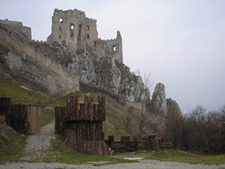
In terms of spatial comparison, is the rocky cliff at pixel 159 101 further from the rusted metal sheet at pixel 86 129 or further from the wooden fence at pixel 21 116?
the wooden fence at pixel 21 116

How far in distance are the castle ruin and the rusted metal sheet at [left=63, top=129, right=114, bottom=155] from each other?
4743cm

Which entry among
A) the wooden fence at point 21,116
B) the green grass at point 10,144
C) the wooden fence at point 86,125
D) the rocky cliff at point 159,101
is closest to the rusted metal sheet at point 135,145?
the wooden fence at point 86,125

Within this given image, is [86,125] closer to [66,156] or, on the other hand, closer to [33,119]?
[66,156]

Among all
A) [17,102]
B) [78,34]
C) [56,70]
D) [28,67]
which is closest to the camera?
[17,102]

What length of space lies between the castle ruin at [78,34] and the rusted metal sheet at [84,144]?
47.4 metres

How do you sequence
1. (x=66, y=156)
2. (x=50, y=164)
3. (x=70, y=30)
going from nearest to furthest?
(x=50, y=164), (x=66, y=156), (x=70, y=30)

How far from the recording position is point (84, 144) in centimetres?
1218

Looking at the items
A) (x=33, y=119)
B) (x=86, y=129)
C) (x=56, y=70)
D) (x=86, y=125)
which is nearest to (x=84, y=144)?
(x=86, y=129)

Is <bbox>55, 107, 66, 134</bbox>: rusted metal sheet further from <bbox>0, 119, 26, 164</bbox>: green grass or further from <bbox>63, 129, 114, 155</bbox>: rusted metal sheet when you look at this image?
<bbox>0, 119, 26, 164</bbox>: green grass

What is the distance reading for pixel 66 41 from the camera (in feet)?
194

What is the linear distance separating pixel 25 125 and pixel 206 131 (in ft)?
43.9

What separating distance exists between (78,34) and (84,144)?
52851 mm

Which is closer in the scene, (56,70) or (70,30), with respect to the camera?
(56,70)

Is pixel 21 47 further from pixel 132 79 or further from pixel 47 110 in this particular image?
pixel 132 79
